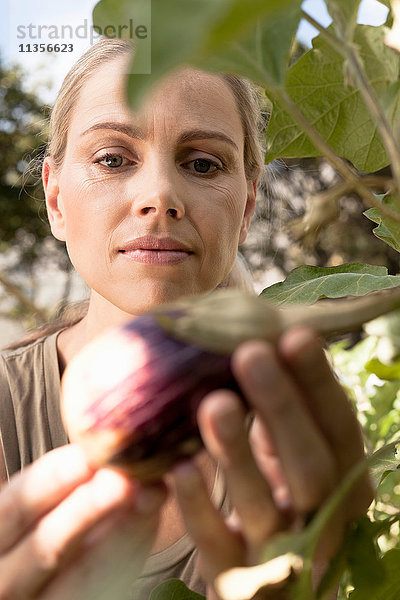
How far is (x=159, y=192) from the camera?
0.73 meters

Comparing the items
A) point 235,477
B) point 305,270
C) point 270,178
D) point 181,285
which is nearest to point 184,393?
point 235,477

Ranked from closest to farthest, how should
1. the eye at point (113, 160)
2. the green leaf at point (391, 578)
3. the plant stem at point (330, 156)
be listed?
the plant stem at point (330, 156), the green leaf at point (391, 578), the eye at point (113, 160)

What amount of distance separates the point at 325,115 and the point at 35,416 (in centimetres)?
69

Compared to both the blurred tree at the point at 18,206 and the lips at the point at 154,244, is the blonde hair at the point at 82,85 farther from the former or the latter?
the blurred tree at the point at 18,206

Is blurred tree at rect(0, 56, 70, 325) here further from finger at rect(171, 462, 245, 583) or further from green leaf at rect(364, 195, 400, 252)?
finger at rect(171, 462, 245, 583)

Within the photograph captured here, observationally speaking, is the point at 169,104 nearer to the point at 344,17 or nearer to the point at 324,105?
the point at 324,105

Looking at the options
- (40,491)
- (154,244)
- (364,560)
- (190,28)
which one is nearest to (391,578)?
(364,560)

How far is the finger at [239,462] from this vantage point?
0.27m

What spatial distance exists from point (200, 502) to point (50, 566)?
76 millimetres

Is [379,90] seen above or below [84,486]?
above

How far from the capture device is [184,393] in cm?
29

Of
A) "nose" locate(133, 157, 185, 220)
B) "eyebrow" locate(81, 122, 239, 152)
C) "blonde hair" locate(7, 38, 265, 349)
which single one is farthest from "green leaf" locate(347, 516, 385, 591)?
"blonde hair" locate(7, 38, 265, 349)

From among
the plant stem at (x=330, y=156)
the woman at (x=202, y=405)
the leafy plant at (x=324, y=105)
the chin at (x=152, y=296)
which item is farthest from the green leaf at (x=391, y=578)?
the chin at (x=152, y=296)

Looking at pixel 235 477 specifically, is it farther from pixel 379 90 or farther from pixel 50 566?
pixel 379 90
